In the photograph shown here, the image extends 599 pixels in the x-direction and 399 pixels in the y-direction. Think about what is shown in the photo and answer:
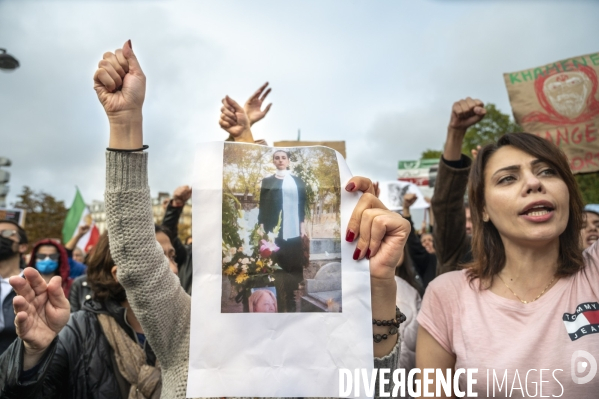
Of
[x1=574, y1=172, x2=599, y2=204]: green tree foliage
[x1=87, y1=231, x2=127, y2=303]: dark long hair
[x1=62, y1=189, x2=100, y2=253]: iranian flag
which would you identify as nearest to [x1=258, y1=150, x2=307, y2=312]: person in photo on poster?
[x1=87, y1=231, x2=127, y2=303]: dark long hair

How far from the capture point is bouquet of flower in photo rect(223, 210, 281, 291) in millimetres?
1312

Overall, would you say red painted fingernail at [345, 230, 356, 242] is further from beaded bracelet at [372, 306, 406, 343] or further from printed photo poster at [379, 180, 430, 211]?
printed photo poster at [379, 180, 430, 211]

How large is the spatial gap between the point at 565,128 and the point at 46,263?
16.2 feet

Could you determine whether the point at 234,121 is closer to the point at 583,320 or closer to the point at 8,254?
the point at 583,320

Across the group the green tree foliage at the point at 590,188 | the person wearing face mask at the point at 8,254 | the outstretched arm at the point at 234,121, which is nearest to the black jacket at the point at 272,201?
the outstretched arm at the point at 234,121

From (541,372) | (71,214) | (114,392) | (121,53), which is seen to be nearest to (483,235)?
(541,372)

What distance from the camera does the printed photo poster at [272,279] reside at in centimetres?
128

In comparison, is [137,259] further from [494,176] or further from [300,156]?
[494,176]

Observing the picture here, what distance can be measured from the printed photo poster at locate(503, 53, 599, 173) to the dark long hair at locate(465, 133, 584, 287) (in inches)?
59.4

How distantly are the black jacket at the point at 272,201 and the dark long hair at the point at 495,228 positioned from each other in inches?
45.1

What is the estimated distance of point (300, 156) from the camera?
4.58 ft

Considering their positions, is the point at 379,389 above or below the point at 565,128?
below

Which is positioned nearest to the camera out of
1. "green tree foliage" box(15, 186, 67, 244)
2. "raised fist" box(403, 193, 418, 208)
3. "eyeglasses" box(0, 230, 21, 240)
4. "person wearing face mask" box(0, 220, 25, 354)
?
"person wearing face mask" box(0, 220, 25, 354)

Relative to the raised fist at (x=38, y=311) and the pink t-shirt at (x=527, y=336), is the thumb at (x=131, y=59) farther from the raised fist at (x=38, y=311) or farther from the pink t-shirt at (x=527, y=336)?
the pink t-shirt at (x=527, y=336)
